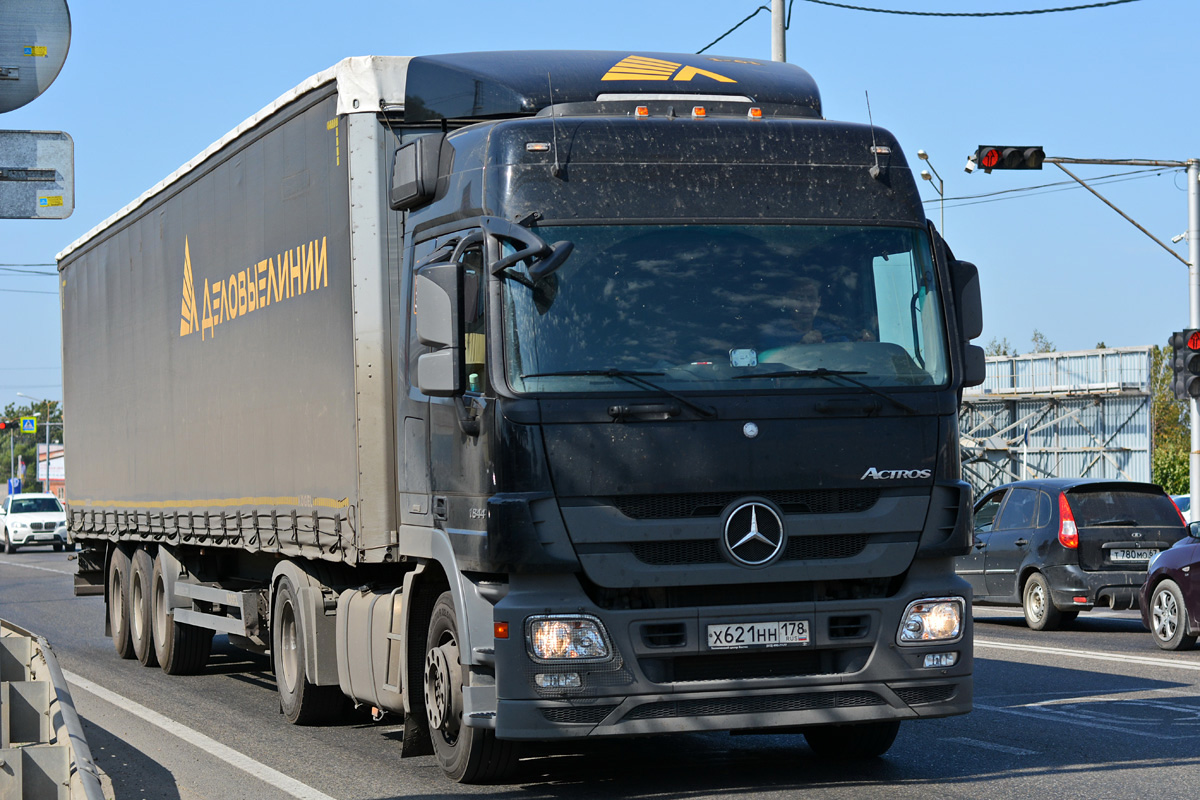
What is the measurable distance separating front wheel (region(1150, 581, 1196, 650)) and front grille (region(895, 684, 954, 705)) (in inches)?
299

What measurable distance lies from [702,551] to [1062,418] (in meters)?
44.4

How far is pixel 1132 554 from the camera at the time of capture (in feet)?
54.2

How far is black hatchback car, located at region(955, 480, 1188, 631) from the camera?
1639 centimetres

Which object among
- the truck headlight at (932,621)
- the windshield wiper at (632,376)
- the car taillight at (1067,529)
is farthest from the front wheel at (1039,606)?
the windshield wiper at (632,376)

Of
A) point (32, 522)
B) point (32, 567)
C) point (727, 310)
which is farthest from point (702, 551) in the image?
point (32, 522)

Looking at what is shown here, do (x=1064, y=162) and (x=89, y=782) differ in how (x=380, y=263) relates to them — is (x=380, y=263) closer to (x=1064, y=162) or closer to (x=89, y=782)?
(x=89, y=782)

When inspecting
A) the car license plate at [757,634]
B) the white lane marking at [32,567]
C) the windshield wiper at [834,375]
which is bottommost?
the white lane marking at [32,567]

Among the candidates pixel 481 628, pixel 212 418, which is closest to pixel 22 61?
pixel 481 628

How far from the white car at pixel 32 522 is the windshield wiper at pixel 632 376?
4362 cm

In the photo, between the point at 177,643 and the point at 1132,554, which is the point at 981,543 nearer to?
the point at 1132,554

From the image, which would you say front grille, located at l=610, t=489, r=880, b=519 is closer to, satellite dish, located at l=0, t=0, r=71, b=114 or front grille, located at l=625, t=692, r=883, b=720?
front grille, located at l=625, t=692, r=883, b=720

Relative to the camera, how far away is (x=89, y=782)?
18.9 ft

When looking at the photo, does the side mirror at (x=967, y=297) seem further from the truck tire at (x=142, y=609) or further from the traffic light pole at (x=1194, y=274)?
the traffic light pole at (x=1194, y=274)

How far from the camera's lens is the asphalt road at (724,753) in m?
7.67
